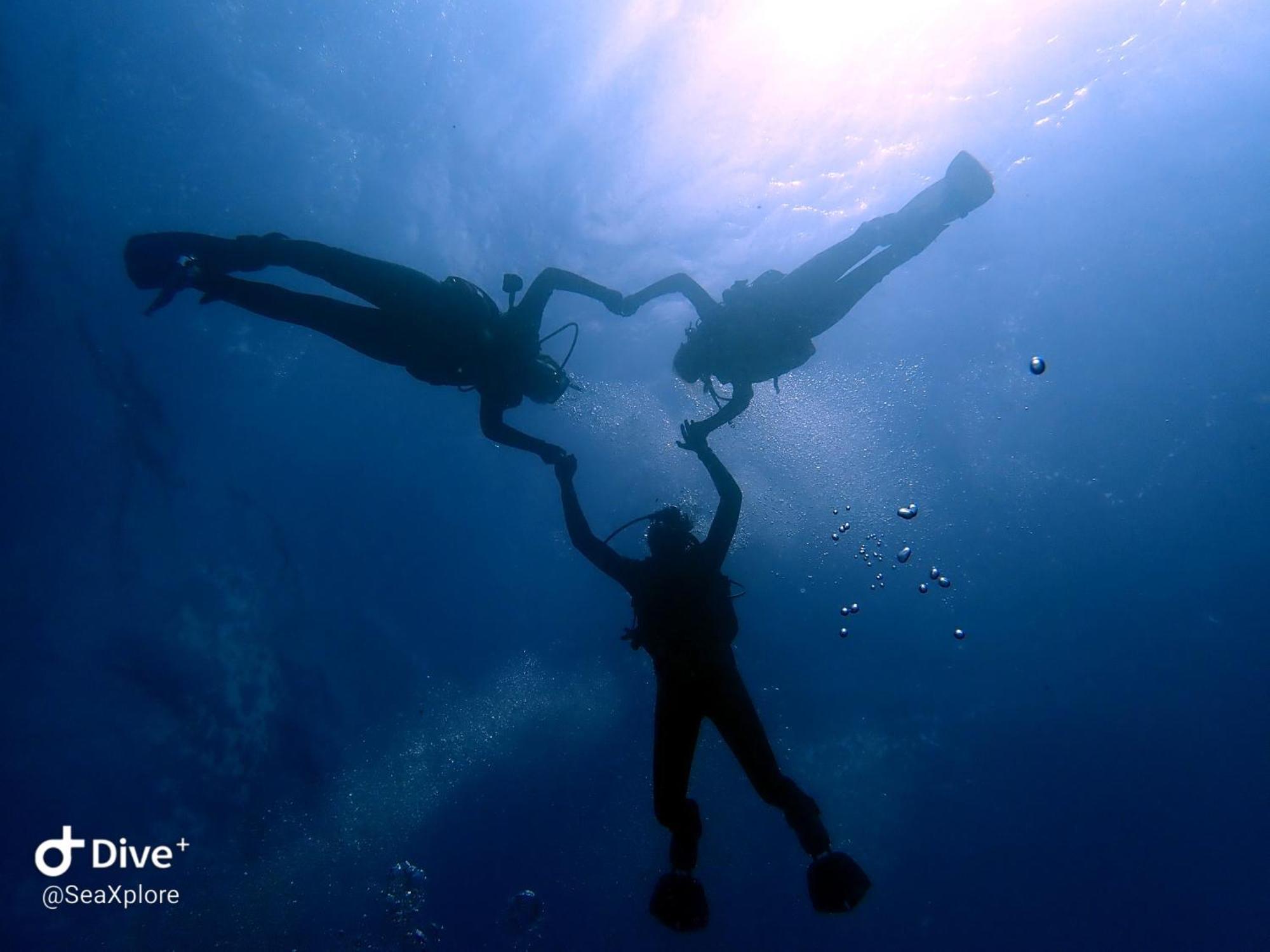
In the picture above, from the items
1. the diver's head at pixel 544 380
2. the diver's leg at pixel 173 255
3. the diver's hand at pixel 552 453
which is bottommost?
the diver's hand at pixel 552 453

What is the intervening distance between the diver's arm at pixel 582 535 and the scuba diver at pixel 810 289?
5.46 feet

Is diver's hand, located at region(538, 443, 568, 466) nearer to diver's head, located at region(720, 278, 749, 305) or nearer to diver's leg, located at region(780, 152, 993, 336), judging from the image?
diver's head, located at region(720, 278, 749, 305)

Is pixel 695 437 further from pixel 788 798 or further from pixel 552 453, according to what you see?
pixel 788 798

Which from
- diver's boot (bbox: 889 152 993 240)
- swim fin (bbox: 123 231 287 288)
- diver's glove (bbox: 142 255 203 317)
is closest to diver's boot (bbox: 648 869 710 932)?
swim fin (bbox: 123 231 287 288)

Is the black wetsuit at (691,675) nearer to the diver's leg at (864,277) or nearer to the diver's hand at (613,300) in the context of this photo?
the diver's hand at (613,300)

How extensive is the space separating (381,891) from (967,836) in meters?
25.7

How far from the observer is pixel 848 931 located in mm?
29609

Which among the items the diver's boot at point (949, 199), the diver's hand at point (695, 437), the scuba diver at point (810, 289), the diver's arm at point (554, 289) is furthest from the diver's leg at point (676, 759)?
the diver's boot at point (949, 199)

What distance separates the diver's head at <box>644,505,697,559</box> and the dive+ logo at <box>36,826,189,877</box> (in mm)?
25100

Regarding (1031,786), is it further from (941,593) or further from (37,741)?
(37,741)

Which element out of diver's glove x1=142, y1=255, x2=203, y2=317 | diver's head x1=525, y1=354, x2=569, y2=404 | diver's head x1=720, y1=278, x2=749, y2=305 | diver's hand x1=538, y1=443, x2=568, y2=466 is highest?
diver's glove x1=142, y1=255, x2=203, y2=317

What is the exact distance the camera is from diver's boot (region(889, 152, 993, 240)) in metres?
7.35

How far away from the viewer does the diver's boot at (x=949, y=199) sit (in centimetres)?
735

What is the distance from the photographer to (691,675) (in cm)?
603
